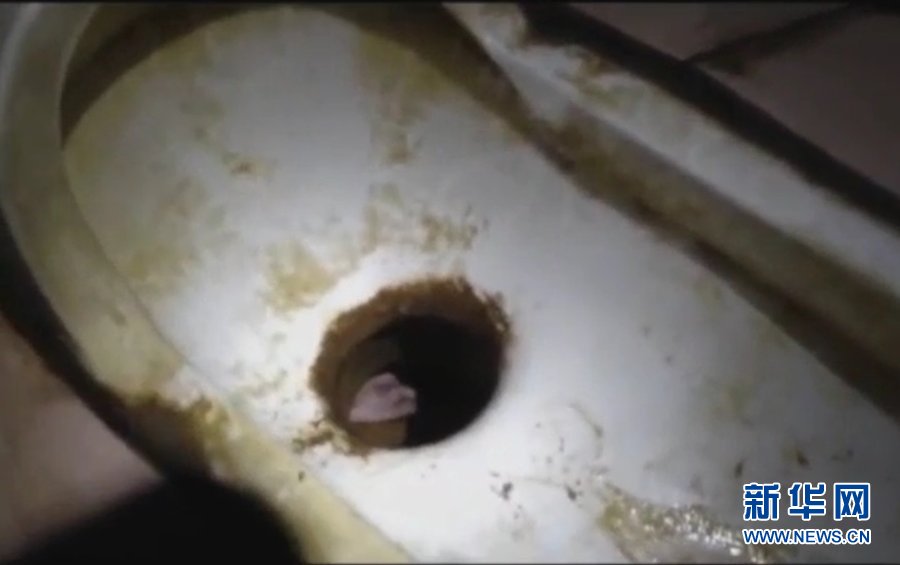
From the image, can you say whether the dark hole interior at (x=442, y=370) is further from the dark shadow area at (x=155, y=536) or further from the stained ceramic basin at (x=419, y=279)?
the dark shadow area at (x=155, y=536)

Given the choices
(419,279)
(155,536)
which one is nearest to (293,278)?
(419,279)

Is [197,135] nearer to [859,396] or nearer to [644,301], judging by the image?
[644,301]

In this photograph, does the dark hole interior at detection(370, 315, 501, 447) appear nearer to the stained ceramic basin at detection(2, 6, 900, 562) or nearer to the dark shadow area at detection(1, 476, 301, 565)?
the stained ceramic basin at detection(2, 6, 900, 562)

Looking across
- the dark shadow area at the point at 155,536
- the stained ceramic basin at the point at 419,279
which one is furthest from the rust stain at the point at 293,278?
the dark shadow area at the point at 155,536

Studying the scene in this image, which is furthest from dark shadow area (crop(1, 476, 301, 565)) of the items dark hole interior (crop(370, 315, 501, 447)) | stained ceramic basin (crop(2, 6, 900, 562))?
dark hole interior (crop(370, 315, 501, 447))

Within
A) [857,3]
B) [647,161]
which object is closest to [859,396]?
[647,161]

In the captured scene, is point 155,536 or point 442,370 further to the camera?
point 442,370

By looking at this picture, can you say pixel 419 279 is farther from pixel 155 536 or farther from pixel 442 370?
pixel 155 536
